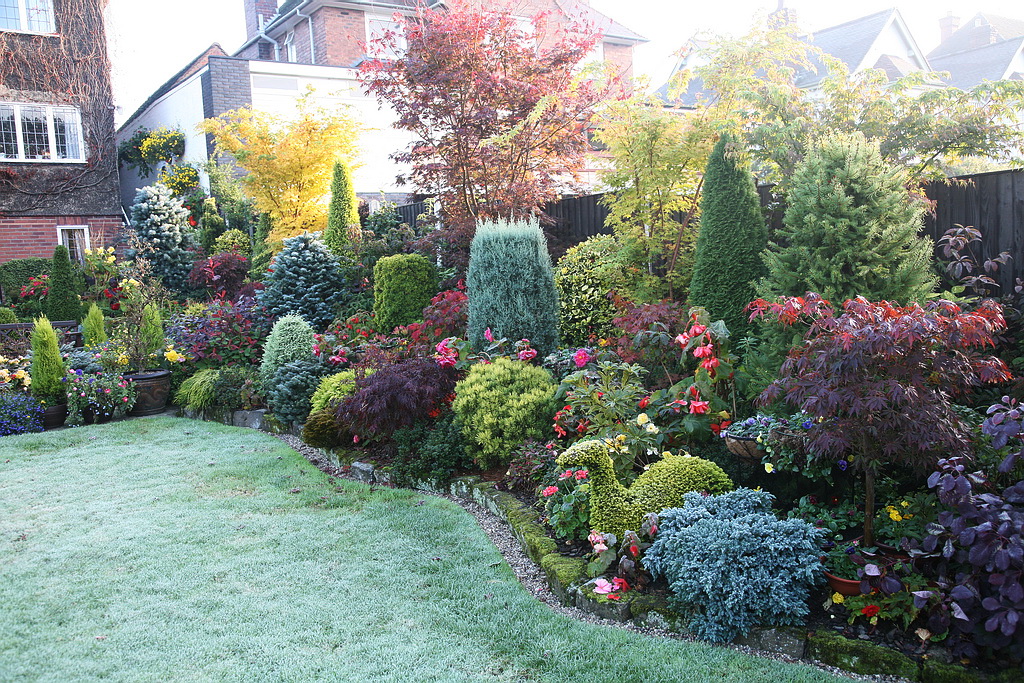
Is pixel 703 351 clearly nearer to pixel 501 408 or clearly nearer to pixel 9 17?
pixel 501 408

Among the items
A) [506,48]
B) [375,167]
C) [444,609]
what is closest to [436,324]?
[506,48]

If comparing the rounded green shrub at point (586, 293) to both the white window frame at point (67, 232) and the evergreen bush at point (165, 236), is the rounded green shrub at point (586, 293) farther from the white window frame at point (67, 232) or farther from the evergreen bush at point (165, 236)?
the white window frame at point (67, 232)

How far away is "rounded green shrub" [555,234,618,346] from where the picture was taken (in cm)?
788

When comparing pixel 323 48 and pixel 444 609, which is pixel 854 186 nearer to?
pixel 444 609

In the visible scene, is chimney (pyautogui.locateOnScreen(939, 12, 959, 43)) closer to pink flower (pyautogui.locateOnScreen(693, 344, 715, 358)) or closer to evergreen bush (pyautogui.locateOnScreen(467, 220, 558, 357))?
evergreen bush (pyautogui.locateOnScreen(467, 220, 558, 357))

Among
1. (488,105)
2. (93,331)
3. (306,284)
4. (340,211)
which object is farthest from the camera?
(340,211)

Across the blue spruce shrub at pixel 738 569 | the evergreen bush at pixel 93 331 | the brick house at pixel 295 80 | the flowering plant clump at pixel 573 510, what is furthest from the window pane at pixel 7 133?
the blue spruce shrub at pixel 738 569

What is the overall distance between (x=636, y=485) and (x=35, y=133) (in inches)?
761

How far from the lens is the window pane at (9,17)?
16.8 metres

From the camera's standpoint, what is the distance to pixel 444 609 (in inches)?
155

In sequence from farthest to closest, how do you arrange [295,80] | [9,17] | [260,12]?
[260,12]
[295,80]
[9,17]

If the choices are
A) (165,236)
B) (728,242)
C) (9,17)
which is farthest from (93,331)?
(9,17)

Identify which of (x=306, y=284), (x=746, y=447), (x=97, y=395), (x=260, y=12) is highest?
(x=260, y=12)

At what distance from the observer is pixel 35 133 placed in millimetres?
17750
